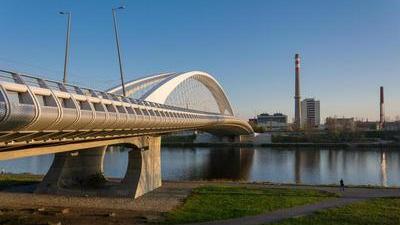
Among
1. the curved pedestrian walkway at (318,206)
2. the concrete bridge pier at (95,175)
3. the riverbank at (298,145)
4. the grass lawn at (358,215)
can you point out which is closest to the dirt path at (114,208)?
the curved pedestrian walkway at (318,206)

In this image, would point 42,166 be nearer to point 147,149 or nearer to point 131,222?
point 147,149

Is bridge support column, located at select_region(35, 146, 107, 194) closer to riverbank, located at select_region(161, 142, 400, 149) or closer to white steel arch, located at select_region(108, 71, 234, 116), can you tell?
white steel arch, located at select_region(108, 71, 234, 116)

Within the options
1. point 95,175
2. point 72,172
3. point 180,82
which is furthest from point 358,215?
point 180,82

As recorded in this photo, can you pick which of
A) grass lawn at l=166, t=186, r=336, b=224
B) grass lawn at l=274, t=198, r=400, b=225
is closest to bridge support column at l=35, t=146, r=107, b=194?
grass lawn at l=166, t=186, r=336, b=224

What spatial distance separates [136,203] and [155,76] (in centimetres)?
2944

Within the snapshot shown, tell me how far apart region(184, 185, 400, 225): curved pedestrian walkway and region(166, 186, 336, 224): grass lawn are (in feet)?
2.04

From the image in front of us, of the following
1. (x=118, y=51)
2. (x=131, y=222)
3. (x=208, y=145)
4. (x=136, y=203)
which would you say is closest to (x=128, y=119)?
(x=131, y=222)

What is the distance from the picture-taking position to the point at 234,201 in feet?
82.9

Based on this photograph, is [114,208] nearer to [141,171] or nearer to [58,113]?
[141,171]

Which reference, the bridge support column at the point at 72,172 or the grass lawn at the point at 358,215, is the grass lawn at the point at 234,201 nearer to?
the grass lawn at the point at 358,215

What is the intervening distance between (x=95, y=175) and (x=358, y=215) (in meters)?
15.3

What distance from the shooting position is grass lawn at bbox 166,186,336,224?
21.5 meters

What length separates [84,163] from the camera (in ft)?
101

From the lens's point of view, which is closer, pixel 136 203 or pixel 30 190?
pixel 136 203
